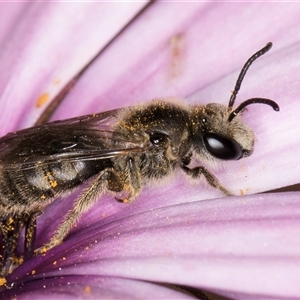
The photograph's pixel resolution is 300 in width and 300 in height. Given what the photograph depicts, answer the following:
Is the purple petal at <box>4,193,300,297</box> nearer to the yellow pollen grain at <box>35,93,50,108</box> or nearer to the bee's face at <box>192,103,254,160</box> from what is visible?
the bee's face at <box>192,103,254,160</box>

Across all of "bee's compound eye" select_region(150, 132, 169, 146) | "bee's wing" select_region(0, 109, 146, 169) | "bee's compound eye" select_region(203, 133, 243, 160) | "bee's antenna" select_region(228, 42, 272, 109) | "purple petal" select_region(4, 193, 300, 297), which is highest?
"bee's antenna" select_region(228, 42, 272, 109)

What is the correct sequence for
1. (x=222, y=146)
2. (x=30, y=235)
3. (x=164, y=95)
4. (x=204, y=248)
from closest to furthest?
1. (x=204, y=248)
2. (x=222, y=146)
3. (x=30, y=235)
4. (x=164, y=95)

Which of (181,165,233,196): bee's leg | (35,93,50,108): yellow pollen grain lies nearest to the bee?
(181,165,233,196): bee's leg

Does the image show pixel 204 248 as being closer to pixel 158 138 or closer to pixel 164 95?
pixel 158 138

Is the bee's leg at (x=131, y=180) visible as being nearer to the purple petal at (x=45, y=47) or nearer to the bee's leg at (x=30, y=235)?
the bee's leg at (x=30, y=235)

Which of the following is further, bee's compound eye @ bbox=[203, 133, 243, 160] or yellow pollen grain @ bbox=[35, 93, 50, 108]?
yellow pollen grain @ bbox=[35, 93, 50, 108]

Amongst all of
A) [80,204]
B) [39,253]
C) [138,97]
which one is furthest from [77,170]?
[138,97]

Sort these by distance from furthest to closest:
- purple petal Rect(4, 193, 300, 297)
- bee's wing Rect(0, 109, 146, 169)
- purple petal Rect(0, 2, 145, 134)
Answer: purple petal Rect(0, 2, 145, 134)
bee's wing Rect(0, 109, 146, 169)
purple petal Rect(4, 193, 300, 297)

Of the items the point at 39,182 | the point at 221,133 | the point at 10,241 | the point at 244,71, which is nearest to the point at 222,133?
the point at 221,133

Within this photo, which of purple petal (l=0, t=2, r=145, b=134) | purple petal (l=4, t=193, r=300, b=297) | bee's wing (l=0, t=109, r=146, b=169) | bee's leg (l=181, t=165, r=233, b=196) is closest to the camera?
purple petal (l=4, t=193, r=300, b=297)
